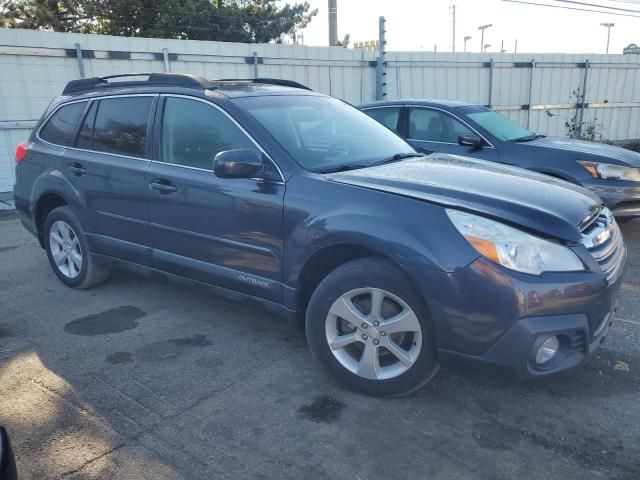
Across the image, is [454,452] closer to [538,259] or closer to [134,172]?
[538,259]

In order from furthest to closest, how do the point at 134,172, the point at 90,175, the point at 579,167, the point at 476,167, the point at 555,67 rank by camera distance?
1. the point at 555,67
2. the point at 579,167
3. the point at 90,175
4. the point at 134,172
5. the point at 476,167

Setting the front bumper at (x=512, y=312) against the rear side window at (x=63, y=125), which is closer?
the front bumper at (x=512, y=312)

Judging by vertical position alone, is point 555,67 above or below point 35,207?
above

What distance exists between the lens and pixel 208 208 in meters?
3.64

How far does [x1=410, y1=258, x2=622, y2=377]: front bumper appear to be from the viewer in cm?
261

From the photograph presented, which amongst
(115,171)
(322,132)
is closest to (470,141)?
(322,132)

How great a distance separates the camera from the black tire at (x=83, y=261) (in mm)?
4688

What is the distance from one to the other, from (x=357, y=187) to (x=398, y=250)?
477 mm

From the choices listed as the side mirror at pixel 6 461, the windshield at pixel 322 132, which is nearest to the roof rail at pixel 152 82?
the windshield at pixel 322 132

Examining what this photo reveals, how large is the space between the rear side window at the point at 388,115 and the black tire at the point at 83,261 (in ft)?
12.6

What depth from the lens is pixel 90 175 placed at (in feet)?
14.6

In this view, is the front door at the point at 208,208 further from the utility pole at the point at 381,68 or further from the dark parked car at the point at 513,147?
the utility pole at the point at 381,68

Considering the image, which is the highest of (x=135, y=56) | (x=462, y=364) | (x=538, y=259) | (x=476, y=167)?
(x=135, y=56)

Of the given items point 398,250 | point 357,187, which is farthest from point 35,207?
point 398,250
